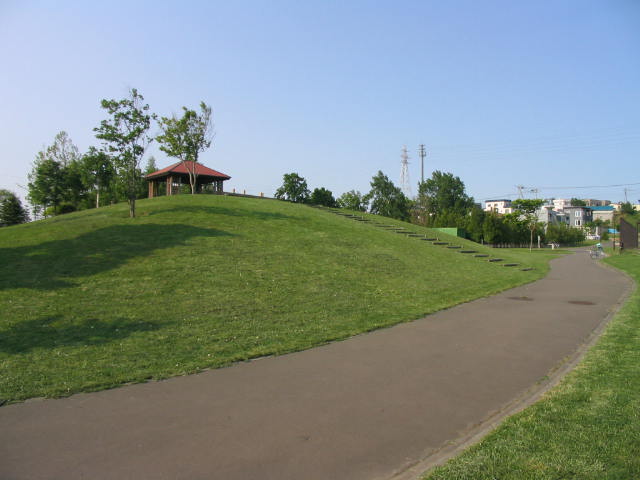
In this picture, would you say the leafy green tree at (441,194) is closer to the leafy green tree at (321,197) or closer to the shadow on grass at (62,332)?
the leafy green tree at (321,197)

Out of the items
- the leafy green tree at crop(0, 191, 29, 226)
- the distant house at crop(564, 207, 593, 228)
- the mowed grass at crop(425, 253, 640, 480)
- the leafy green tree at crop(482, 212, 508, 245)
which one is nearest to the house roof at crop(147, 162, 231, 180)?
the leafy green tree at crop(0, 191, 29, 226)

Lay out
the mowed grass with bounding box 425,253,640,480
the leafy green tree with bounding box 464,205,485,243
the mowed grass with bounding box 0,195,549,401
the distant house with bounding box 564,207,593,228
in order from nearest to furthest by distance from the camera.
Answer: the mowed grass with bounding box 425,253,640,480
the mowed grass with bounding box 0,195,549,401
the leafy green tree with bounding box 464,205,485,243
the distant house with bounding box 564,207,593,228

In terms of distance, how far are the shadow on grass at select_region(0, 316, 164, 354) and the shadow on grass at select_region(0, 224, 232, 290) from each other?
2.52 metres

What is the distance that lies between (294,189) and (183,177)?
18162 millimetres

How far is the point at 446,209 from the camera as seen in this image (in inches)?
3278

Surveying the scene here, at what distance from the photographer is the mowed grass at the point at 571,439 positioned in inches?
129

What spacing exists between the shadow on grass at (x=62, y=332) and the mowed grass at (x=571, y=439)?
241 inches

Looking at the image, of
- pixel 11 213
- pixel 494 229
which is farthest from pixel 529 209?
pixel 11 213

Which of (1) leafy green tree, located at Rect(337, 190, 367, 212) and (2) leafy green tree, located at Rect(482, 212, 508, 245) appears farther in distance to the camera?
(1) leafy green tree, located at Rect(337, 190, 367, 212)

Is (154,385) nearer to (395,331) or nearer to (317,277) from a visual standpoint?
(395,331)

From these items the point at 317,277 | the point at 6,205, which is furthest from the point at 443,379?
the point at 6,205

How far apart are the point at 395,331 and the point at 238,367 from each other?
3.64 m

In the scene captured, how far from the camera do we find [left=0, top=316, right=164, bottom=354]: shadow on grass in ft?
21.9

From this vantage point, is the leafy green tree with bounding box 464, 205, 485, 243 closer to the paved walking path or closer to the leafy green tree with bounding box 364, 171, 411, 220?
the leafy green tree with bounding box 364, 171, 411, 220
